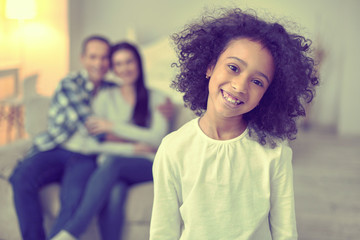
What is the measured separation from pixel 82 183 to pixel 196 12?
10.5 ft

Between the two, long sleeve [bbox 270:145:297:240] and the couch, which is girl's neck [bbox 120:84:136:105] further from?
long sleeve [bbox 270:145:297:240]

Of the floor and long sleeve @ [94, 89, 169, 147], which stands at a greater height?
long sleeve @ [94, 89, 169, 147]

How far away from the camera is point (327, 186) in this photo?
2830 mm

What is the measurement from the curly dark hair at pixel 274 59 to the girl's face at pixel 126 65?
3.77 ft

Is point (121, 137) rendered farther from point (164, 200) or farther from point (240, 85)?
point (240, 85)

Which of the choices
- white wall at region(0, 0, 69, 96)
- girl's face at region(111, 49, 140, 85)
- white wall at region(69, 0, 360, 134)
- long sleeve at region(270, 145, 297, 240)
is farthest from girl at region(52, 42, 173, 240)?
white wall at region(69, 0, 360, 134)

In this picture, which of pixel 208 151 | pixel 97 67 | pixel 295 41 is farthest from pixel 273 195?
pixel 97 67

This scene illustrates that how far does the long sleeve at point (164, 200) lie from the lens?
786 millimetres

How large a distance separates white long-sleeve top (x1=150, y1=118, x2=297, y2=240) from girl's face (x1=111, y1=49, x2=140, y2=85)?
1.24 m

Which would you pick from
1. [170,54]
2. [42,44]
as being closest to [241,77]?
[170,54]

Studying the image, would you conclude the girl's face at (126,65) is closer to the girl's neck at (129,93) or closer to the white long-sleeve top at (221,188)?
the girl's neck at (129,93)

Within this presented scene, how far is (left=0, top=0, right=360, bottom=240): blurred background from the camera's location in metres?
3.29

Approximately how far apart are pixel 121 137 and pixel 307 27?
125 inches

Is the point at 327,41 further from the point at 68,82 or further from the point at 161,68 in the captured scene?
the point at 68,82
